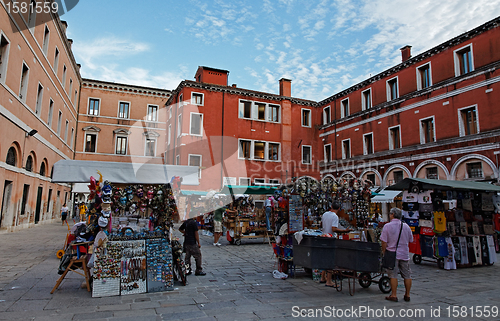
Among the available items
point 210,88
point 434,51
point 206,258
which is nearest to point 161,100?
point 210,88

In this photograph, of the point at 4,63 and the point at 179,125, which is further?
the point at 179,125

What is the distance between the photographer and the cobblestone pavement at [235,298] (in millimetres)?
4840

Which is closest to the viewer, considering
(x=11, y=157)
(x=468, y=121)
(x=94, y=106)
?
(x=11, y=157)

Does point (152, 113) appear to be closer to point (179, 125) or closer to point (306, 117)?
point (179, 125)

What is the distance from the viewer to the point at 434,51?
780 inches

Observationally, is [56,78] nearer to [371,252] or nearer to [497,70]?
[371,252]

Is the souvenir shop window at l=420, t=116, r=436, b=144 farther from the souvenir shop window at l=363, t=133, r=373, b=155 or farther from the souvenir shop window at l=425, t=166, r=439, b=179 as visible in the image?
the souvenir shop window at l=363, t=133, r=373, b=155

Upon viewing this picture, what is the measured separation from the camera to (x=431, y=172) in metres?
19.8

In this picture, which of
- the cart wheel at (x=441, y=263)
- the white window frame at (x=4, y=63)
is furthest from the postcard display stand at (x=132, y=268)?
the white window frame at (x=4, y=63)

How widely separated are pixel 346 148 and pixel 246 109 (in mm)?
9017

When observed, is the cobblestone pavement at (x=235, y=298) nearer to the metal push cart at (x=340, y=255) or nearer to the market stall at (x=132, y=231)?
the market stall at (x=132, y=231)

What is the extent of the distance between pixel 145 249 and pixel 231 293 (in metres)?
1.79

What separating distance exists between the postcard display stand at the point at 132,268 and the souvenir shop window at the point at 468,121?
58.7ft

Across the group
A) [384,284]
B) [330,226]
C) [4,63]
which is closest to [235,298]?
[330,226]
